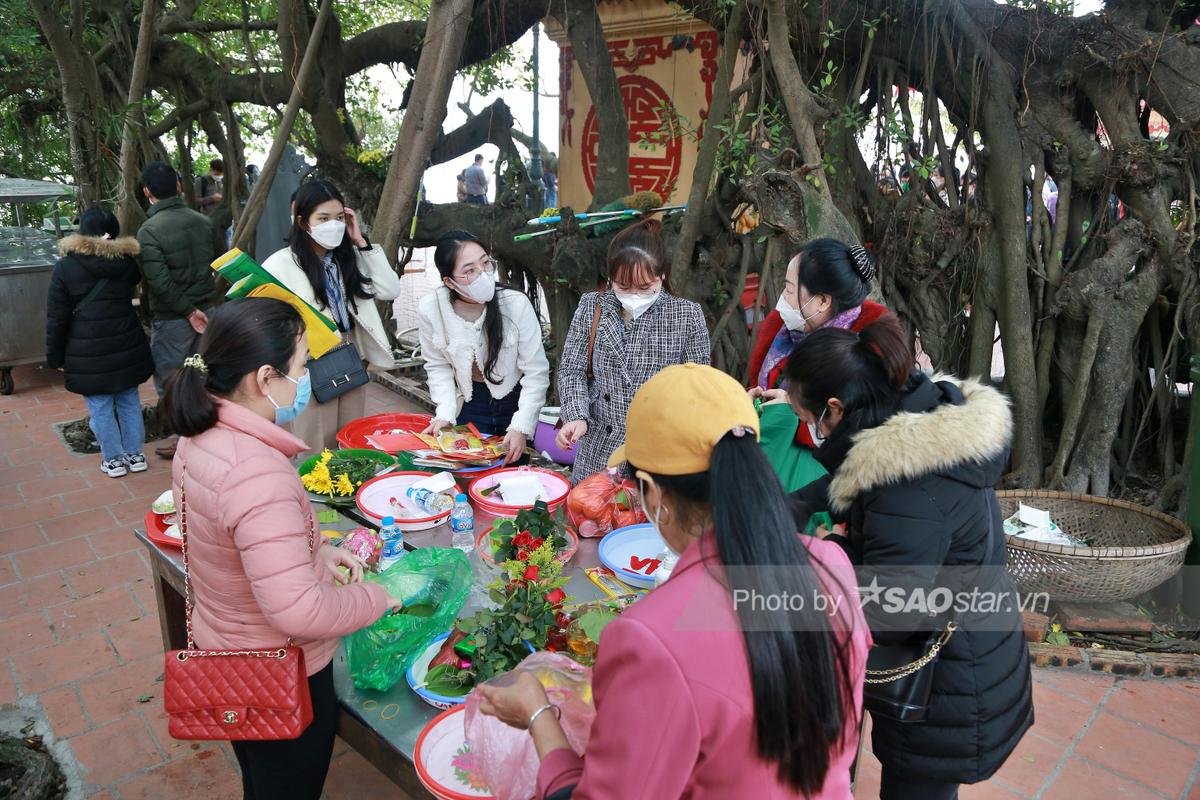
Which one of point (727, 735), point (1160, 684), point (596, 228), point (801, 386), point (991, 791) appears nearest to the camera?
point (727, 735)

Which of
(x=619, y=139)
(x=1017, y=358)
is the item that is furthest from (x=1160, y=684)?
(x=619, y=139)

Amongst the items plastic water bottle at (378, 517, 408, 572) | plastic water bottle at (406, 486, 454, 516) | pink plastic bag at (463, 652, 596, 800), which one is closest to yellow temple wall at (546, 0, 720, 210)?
plastic water bottle at (406, 486, 454, 516)

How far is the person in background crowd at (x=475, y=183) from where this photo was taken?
12.0 metres

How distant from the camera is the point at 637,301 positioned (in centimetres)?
277

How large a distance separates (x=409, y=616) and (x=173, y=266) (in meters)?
3.88

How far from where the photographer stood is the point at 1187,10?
3699mm

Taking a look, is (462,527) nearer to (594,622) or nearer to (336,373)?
(594,622)

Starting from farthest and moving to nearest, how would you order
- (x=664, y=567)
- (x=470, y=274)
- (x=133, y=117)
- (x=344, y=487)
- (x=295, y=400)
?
(x=133, y=117) → (x=470, y=274) → (x=344, y=487) → (x=664, y=567) → (x=295, y=400)

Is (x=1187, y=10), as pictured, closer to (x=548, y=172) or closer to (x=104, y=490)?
(x=104, y=490)

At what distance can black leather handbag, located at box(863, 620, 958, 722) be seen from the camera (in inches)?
62.7

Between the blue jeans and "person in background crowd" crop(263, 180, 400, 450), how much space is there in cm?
230

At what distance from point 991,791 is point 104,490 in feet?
15.6

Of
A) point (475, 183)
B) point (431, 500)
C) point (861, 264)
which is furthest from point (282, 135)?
point (475, 183)

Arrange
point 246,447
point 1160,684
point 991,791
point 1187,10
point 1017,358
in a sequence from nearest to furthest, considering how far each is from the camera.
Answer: point 246,447, point 991,791, point 1160,684, point 1187,10, point 1017,358
